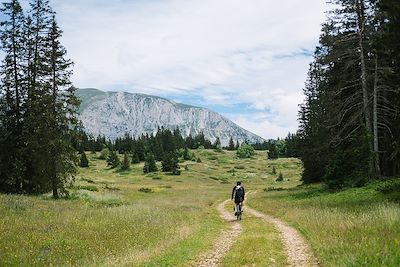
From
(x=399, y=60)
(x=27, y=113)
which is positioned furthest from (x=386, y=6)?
(x=27, y=113)

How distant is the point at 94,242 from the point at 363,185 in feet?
68.8

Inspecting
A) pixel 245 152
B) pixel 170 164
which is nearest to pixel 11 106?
pixel 170 164


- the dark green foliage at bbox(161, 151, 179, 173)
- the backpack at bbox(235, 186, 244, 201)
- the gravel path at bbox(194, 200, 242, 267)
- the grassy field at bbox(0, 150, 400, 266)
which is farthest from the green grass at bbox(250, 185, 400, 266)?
the dark green foliage at bbox(161, 151, 179, 173)

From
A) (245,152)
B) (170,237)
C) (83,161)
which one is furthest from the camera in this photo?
(245,152)

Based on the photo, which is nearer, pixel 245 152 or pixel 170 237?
pixel 170 237

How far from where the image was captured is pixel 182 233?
16.9 m

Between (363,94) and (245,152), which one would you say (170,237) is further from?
(245,152)

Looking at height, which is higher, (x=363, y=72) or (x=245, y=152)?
(x=363, y=72)

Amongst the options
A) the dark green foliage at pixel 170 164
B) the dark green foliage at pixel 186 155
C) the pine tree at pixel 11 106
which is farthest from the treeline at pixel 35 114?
the dark green foliage at pixel 186 155

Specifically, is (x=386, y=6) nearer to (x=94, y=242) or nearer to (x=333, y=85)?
(x=94, y=242)

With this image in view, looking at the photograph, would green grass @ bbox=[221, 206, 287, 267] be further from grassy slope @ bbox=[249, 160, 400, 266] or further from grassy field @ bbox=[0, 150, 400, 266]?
grassy slope @ bbox=[249, 160, 400, 266]

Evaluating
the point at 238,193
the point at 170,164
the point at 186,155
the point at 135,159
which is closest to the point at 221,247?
the point at 238,193

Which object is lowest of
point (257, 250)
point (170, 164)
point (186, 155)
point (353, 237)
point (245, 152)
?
point (257, 250)

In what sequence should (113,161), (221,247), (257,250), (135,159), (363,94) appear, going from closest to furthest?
1. (257,250)
2. (221,247)
3. (363,94)
4. (113,161)
5. (135,159)
